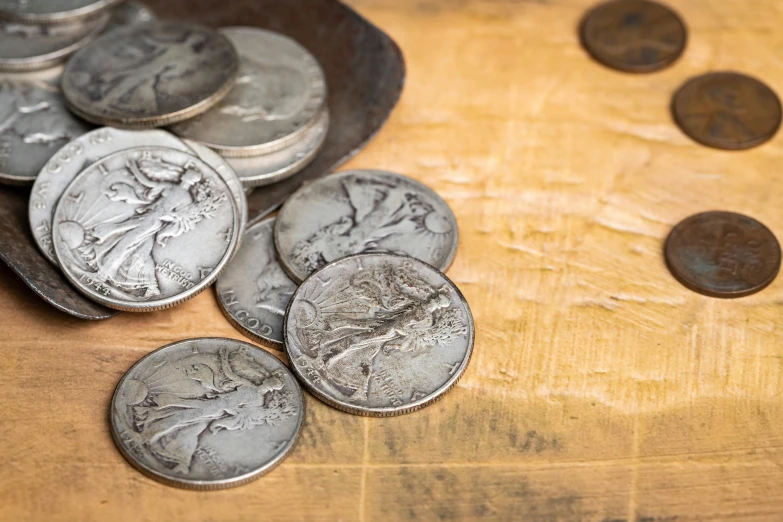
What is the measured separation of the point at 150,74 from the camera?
2.26 m

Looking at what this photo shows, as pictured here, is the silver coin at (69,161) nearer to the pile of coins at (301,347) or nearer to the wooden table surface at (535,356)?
the wooden table surface at (535,356)

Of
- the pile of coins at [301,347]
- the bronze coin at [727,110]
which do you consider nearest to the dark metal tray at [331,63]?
the pile of coins at [301,347]

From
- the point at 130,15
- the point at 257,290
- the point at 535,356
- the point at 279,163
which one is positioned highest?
the point at 130,15

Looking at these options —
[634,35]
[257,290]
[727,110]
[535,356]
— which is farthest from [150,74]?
[727,110]

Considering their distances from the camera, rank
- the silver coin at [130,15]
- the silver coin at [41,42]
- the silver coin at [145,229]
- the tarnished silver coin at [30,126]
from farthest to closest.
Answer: the silver coin at [130,15], the silver coin at [41,42], the tarnished silver coin at [30,126], the silver coin at [145,229]

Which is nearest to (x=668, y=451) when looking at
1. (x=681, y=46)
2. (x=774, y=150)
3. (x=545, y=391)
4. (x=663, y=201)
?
(x=545, y=391)

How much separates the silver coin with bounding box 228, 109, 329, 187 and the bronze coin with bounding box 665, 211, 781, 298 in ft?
3.03

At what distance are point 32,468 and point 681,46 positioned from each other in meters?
2.10

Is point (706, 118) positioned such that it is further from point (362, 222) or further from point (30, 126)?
point (30, 126)

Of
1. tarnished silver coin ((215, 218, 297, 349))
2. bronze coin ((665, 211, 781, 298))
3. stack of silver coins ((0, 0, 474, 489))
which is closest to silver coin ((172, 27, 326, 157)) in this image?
stack of silver coins ((0, 0, 474, 489))

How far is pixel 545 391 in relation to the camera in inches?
75.1

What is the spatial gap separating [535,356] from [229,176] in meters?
0.83

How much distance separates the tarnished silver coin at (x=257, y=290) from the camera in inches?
76.9

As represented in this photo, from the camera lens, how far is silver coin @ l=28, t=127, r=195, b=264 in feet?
6.63
